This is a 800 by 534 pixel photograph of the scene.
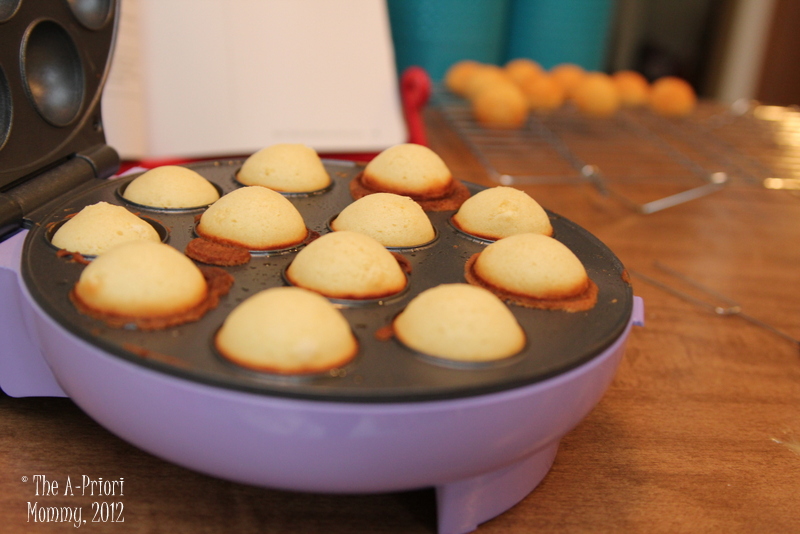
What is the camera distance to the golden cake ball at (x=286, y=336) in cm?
48

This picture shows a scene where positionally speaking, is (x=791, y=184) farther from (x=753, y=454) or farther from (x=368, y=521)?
(x=368, y=521)

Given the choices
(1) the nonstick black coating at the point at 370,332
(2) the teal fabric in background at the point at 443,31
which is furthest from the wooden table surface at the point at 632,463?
(2) the teal fabric in background at the point at 443,31

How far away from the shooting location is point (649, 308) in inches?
42.5

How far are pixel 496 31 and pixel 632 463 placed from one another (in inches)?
67.2

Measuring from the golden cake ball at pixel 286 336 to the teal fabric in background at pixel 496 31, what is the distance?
5.31 feet

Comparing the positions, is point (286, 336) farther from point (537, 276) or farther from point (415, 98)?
point (415, 98)

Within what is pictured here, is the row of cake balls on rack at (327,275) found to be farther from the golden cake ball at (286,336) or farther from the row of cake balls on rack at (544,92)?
the row of cake balls on rack at (544,92)

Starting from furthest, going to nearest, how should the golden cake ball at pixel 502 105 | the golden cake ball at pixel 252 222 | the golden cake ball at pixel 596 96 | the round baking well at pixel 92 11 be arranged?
the golden cake ball at pixel 596 96, the golden cake ball at pixel 502 105, the round baking well at pixel 92 11, the golden cake ball at pixel 252 222

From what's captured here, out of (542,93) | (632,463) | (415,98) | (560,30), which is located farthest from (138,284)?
(560,30)

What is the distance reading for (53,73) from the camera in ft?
2.76


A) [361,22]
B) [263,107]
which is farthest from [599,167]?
[263,107]

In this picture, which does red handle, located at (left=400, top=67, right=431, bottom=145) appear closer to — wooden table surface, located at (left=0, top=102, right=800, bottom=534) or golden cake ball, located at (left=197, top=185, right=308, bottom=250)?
wooden table surface, located at (left=0, top=102, right=800, bottom=534)

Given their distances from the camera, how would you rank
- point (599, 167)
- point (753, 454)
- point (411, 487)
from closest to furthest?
point (411, 487) → point (753, 454) → point (599, 167)

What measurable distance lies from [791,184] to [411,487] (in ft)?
4.71
